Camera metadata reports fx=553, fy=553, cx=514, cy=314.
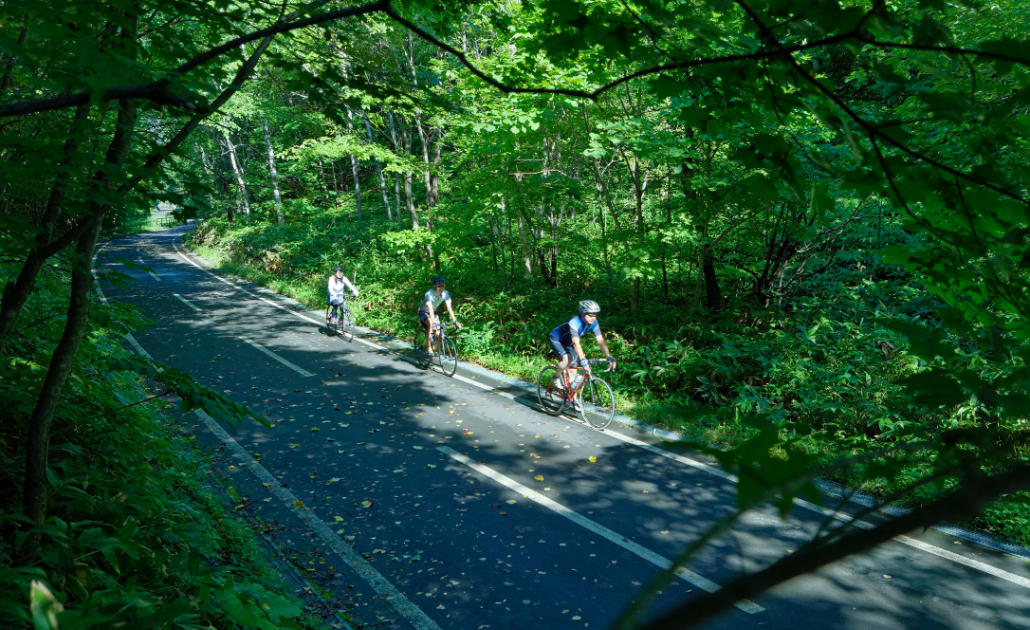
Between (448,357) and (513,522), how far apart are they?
608 cm

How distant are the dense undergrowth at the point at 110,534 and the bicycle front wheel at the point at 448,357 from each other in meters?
5.98

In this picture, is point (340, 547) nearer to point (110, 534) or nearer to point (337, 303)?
point (110, 534)

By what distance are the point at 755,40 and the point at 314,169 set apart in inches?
1398

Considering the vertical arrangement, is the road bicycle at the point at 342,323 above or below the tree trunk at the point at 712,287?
below

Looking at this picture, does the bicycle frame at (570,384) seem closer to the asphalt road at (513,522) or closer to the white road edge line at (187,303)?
the asphalt road at (513,522)

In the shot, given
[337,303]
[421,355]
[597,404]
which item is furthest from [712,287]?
[337,303]

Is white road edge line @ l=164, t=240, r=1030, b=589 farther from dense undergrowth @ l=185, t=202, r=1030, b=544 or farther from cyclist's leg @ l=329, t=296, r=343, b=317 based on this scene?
cyclist's leg @ l=329, t=296, r=343, b=317

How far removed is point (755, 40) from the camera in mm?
1970

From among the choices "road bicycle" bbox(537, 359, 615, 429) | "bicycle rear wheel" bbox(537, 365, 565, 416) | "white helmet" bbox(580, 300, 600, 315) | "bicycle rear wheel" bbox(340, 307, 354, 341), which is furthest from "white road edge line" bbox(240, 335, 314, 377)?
"white helmet" bbox(580, 300, 600, 315)

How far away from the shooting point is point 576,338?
8430 mm

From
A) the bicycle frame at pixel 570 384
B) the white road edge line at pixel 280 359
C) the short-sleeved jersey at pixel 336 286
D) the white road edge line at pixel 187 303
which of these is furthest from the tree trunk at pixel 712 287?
the white road edge line at pixel 187 303

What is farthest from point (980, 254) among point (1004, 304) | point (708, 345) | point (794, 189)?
point (708, 345)

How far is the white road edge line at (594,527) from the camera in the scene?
4.62m

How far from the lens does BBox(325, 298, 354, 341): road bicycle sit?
46.0 feet
